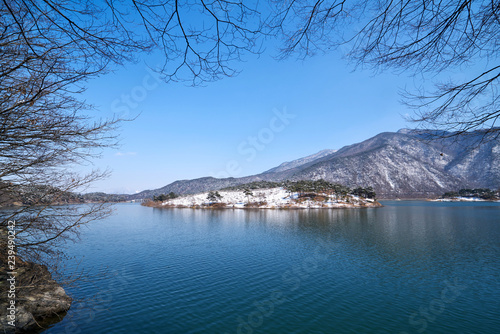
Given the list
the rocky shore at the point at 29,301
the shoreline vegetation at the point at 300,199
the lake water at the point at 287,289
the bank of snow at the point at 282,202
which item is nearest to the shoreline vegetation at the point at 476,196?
the shoreline vegetation at the point at 300,199

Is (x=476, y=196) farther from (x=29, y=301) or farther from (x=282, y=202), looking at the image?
(x=29, y=301)

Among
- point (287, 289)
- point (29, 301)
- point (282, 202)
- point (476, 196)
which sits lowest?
point (287, 289)

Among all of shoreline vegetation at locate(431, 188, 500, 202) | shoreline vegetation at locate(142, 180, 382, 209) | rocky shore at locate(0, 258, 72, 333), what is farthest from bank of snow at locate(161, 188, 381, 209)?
rocky shore at locate(0, 258, 72, 333)

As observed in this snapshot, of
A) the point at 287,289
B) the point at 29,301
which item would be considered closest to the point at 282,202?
the point at 287,289

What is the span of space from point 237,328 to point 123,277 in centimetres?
1167

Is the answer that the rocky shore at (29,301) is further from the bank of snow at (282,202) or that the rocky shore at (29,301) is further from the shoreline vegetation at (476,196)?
the shoreline vegetation at (476,196)

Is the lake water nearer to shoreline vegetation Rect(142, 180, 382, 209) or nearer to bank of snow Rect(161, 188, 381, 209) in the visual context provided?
bank of snow Rect(161, 188, 381, 209)

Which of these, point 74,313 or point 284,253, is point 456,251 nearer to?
point 284,253

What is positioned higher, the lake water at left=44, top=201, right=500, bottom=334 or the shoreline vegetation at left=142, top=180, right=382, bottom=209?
the shoreline vegetation at left=142, top=180, right=382, bottom=209

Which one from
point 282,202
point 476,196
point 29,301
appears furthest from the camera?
point 476,196

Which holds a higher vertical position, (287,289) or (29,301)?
(29,301)

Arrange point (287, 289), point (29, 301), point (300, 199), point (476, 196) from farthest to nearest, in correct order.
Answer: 1. point (476, 196)
2. point (300, 199)
3. point (287, 289)
4. point (29, 301)

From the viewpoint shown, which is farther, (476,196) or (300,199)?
(476,196)

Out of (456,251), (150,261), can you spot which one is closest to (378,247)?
(456,251)
